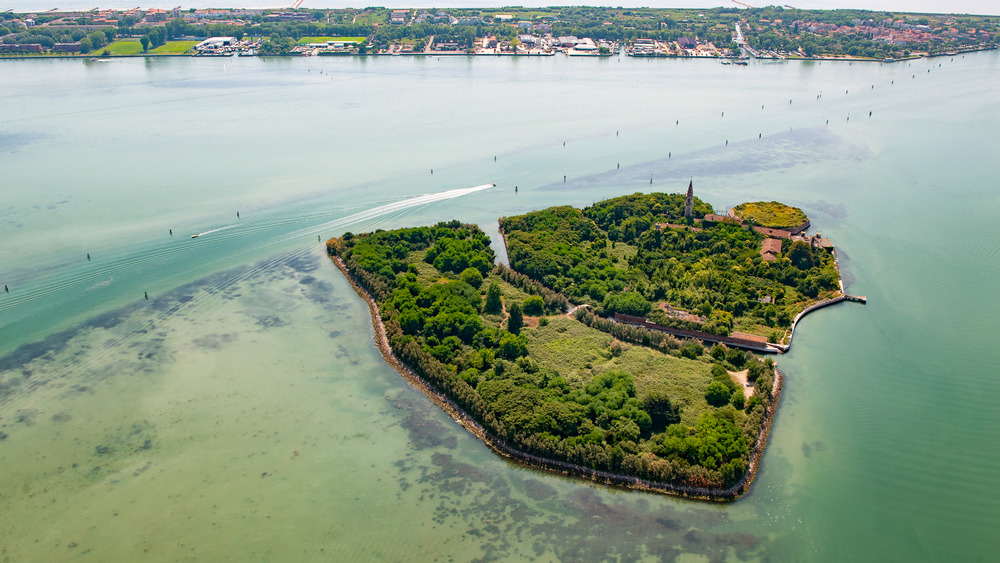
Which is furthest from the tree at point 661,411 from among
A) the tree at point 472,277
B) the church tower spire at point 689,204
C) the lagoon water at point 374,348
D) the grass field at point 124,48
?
the grass field at point 124,48

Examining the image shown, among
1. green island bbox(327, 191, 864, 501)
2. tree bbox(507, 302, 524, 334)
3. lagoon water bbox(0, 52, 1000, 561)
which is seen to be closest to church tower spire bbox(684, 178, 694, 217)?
green island bbox(327, 191, 864, 501)

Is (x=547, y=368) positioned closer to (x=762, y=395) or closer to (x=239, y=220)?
(x=762, y=395)

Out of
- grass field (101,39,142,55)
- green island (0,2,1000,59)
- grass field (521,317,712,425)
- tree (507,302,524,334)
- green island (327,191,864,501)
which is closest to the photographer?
green island (327,191,864,501)

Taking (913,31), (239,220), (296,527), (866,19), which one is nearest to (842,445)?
(296,527)

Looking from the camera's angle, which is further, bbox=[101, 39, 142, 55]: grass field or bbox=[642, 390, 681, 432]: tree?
bbox=[101, 39, 142, 55]: grass field

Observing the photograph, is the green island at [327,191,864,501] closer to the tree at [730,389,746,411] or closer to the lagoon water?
the tree at [730,389,746,411]

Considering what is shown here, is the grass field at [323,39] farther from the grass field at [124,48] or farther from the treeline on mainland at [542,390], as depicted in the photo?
the treeline on mainland at [542,390]

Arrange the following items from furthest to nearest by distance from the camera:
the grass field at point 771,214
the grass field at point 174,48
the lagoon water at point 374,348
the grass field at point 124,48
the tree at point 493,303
Result: the grass field at point 174,48
the grass field at point 124,48
the grass field at point 771,214
the tree at point 493,303
the lagoon water at point 374,348
